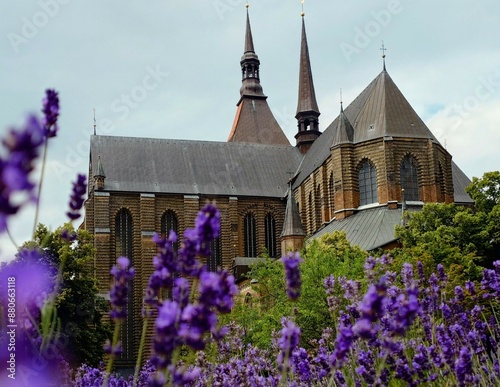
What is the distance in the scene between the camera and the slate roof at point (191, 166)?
47.5 metres

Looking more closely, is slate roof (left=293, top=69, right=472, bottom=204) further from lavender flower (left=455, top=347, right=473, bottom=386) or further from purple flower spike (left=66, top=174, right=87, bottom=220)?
purple flower spike (left=66, top=174, right=87, bottom=220)

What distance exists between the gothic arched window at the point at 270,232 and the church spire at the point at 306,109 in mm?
7416

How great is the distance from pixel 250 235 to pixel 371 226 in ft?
42.3

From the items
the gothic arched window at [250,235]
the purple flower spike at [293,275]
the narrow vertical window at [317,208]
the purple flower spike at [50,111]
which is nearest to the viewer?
the purple flower spike at [50,111]

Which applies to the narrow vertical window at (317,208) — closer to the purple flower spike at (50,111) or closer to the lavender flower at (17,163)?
the purple flower spike at (50,111)

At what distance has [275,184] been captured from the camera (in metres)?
50.3

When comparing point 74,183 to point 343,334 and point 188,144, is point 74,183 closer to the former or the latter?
point 343,334

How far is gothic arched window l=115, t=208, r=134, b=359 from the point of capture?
144 feet

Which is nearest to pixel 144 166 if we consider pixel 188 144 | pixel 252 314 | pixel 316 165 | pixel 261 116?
pixel 188 144

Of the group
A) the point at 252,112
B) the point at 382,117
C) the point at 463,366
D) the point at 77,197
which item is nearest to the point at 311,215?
the point at 382,117

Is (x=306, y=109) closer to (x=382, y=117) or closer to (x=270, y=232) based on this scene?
(x=270, y=232)

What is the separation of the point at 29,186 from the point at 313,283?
2134cm

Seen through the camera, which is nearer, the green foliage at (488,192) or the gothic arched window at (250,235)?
the green foliage at (488,192)

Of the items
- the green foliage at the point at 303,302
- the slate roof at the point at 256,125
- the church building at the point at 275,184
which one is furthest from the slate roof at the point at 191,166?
the green foliage at the point at 303,302
